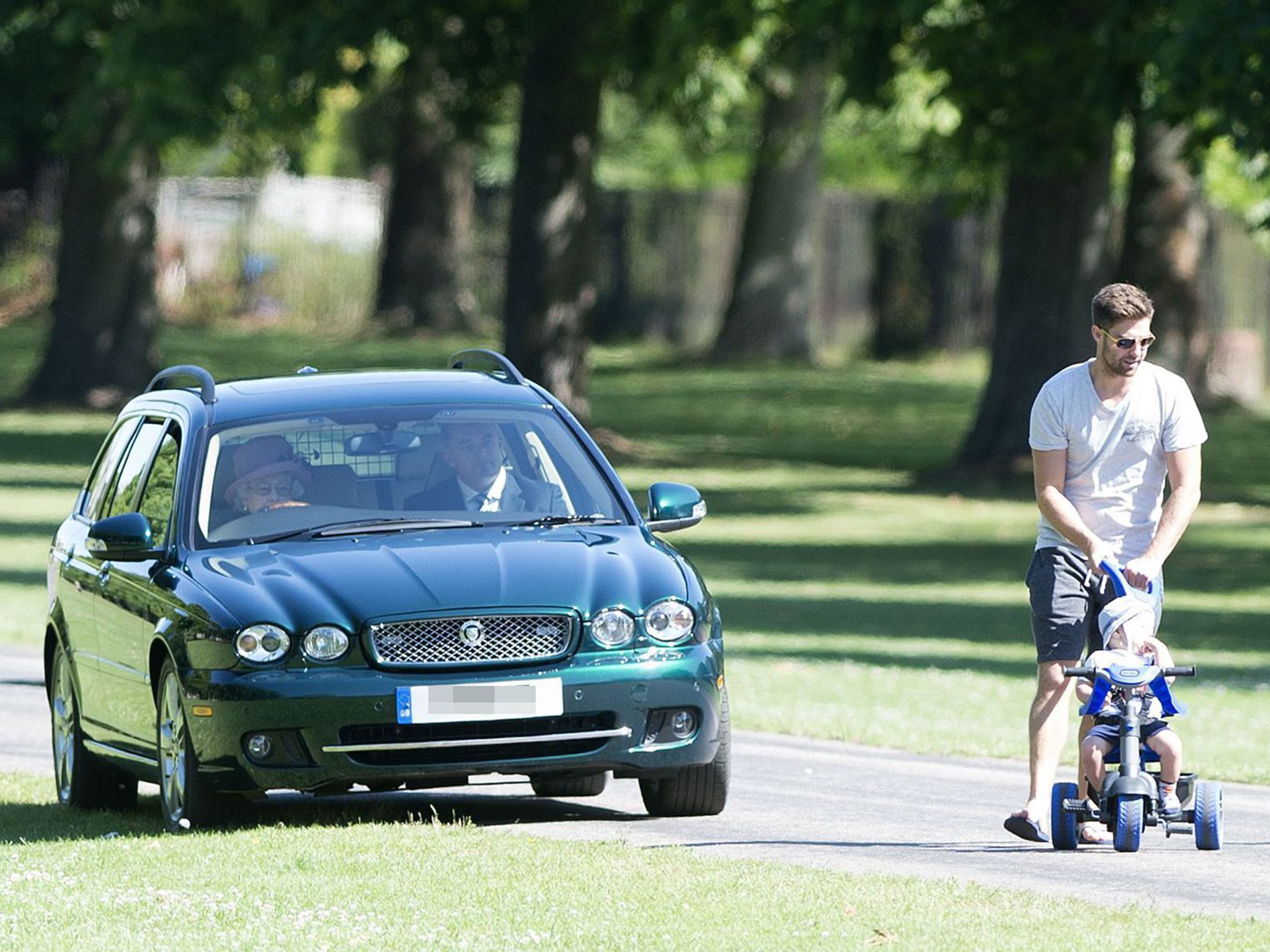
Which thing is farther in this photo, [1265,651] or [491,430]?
[1265,651]

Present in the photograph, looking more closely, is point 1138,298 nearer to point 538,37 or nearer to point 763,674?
point 763,674

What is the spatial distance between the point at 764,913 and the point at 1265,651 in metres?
11.6

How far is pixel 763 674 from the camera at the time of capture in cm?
1669

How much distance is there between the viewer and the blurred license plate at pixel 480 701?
921 centimetres

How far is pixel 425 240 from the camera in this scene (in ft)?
160

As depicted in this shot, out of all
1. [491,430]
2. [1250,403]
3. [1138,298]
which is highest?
[1138,298]

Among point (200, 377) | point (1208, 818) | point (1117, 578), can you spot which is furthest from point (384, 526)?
point (1208, 818)

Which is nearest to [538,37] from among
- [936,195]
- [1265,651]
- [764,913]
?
[1265,651]

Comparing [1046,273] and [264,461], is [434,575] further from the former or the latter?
[1046,273]

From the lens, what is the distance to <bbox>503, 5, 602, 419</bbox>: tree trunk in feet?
102

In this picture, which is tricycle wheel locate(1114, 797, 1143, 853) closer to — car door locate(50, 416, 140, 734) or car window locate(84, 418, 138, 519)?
car door locate(50, 416, 140, 734)

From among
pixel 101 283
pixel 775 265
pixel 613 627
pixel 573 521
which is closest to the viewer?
pixel 613 627

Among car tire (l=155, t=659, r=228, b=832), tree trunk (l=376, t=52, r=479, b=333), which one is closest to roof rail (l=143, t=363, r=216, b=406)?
car tire (l=155, t=659, r=228, b=832)

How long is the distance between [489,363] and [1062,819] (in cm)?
368
